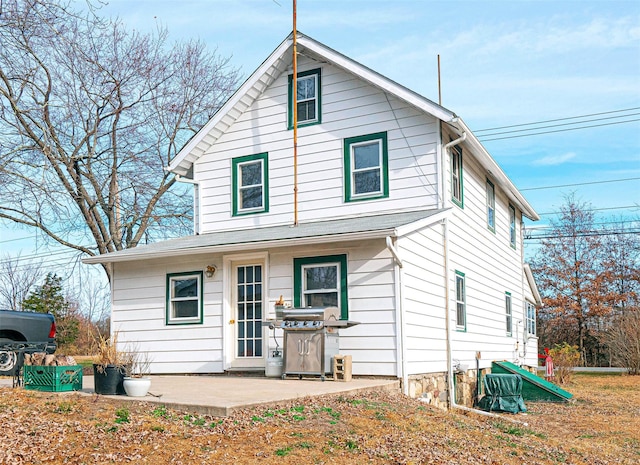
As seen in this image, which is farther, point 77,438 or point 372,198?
point 372,198

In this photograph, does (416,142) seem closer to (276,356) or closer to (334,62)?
(334,62)

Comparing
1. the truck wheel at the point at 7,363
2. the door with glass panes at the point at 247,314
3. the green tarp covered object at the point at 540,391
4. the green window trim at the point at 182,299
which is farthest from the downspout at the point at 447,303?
the truck wheel at the point at 7,363

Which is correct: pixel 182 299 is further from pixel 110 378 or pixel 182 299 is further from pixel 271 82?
pixel 110 378

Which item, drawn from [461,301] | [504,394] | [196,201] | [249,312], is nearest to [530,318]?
[461,301]

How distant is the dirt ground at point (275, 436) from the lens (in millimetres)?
6594

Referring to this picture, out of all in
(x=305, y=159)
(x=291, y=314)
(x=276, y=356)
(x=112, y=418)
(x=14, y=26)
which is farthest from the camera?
(x=305, y=159)

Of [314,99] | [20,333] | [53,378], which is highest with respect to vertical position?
[314,99]

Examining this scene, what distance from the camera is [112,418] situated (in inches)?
298

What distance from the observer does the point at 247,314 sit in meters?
13.8

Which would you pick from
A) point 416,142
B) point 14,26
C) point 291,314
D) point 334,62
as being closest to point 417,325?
point 291,314

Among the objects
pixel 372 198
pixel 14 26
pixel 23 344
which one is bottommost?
pixel 23 344

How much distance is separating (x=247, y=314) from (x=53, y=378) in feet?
17.2

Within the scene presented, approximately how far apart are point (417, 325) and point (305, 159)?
181 inches

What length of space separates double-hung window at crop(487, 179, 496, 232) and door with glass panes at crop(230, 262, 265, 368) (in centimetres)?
705
